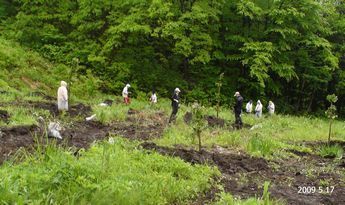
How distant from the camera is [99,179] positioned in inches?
271

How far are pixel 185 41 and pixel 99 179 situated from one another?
22544 mm

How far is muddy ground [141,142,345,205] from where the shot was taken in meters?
8.52

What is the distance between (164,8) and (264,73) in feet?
24.4

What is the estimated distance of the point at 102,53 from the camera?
30.1m

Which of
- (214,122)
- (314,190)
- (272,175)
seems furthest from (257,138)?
(214,122)

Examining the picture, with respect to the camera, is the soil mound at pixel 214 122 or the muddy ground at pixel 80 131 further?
the soil mound at pixel 214 122

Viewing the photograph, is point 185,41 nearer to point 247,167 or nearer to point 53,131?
point 53,131

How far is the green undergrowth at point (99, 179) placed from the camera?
5.95 meters

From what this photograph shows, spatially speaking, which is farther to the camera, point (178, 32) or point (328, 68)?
point (328, 68)

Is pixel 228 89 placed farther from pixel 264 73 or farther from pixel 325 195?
pixel 325 195

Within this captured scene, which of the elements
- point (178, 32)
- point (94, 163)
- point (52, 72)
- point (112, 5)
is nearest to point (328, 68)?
point (178, 32)

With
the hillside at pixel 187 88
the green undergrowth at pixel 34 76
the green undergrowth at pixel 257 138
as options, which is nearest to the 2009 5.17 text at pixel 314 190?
the hillside at pixel 187 88

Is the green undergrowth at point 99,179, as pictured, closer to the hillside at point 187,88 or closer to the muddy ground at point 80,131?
the hillside at point 187,88

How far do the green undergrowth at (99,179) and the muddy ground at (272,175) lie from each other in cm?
64
